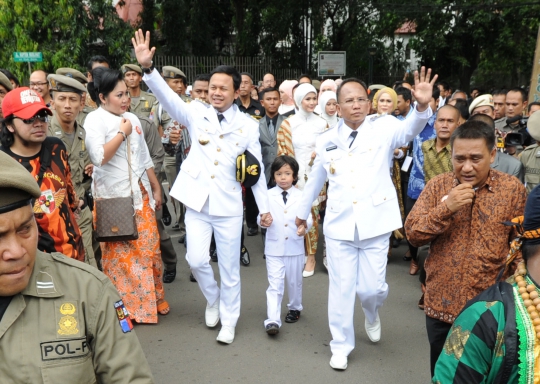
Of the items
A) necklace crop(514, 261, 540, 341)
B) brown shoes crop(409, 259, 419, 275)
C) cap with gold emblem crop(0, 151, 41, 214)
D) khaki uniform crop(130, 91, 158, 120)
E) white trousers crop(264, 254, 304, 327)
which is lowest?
brown shoes crop(409, 259, 419, 275)

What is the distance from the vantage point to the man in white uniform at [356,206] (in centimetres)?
420

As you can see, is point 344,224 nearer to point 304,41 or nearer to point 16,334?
point 16,334

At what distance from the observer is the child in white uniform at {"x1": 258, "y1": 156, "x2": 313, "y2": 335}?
4.91 meters

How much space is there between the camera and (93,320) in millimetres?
1790

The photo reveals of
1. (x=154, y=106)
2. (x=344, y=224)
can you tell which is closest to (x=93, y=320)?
(x=344, y=224)

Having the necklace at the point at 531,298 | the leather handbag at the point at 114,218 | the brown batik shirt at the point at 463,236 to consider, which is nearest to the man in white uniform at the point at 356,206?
the brown batik shirt at the point at 463,236

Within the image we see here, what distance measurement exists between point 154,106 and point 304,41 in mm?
16218

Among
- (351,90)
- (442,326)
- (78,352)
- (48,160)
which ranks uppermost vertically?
(351,90)

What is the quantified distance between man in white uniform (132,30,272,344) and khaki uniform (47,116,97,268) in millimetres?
724

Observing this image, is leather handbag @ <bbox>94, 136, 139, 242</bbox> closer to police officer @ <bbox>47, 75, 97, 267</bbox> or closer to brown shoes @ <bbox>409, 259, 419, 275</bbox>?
police officer @ <bbox>47, 75, 97, 267</bbox>

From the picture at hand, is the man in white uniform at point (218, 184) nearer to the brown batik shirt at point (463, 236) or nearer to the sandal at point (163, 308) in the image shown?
the sandal at point (163, 308)

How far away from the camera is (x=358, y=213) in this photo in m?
4.16

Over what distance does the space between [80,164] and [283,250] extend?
1.83m

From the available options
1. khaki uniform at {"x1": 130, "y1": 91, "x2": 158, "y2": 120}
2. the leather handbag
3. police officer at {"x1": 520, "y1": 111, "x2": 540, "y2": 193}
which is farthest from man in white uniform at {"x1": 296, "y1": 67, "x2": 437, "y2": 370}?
khaki uniform at {"x1": 130, "y1": 91, "x2": 158, "y2": 120}
